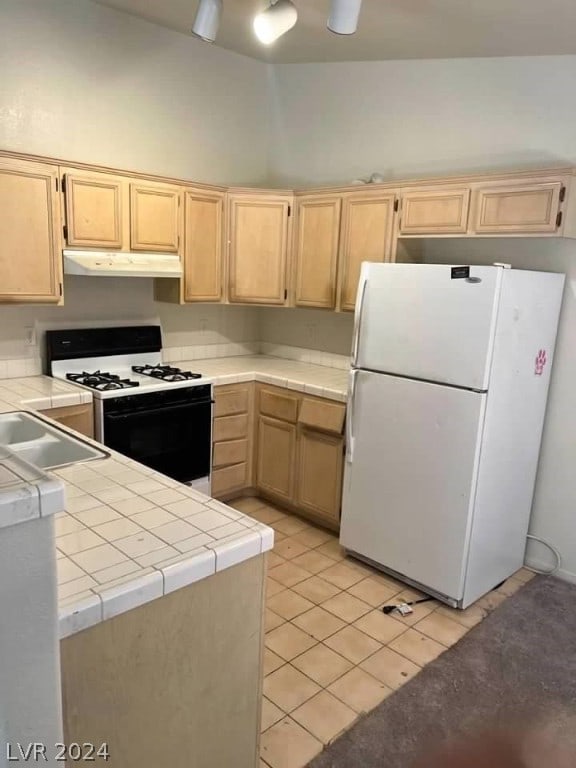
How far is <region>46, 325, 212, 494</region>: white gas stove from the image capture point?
10.2 ft

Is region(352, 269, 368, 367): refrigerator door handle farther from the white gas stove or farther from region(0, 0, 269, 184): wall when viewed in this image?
region(0, 0, 269, 184): wall

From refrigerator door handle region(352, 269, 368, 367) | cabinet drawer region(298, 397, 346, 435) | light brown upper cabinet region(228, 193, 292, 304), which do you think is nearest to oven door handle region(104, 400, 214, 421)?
cabinet drawer region(298, 397, 346, 435)

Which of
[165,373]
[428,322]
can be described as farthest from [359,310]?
[165,373]

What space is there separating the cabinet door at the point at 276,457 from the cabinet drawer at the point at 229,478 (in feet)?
0.35

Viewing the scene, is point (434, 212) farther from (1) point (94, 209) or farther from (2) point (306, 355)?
(1) point (94, 209)

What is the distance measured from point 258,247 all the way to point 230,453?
1420 mm

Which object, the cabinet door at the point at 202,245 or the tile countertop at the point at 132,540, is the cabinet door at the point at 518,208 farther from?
the tile countertop at the point at 132,540

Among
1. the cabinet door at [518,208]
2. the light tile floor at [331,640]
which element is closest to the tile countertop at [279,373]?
the light tile floor at [331,640]

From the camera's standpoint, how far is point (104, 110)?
11.1ft

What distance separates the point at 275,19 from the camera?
2.46 metres

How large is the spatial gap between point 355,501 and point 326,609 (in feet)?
2.02

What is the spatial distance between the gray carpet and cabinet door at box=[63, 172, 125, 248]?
2694 millimetres

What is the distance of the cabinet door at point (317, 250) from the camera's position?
357 centimetres

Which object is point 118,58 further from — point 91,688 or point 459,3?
point 91,688
